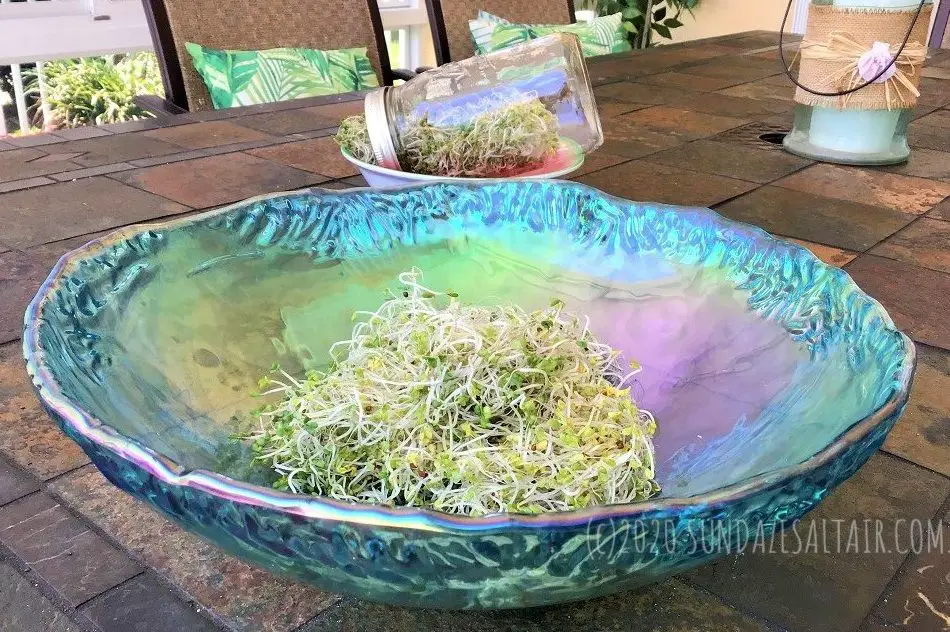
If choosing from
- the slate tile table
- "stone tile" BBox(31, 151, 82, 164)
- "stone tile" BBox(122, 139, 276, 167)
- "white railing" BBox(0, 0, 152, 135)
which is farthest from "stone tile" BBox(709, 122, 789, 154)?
"white railing" BBox(0, 0, 152, 135)

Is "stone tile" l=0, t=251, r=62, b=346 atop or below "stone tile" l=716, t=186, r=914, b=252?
atop

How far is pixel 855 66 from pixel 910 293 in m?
0.43

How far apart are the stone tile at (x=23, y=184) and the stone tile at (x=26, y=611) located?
0.69 m

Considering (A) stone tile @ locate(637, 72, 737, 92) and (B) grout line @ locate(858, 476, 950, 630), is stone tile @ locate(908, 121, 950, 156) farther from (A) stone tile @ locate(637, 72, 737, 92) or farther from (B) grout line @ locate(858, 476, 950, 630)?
(B) grout line @ locate(858, 476, 950, 630)

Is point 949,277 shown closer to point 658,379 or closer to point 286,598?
point 658,379

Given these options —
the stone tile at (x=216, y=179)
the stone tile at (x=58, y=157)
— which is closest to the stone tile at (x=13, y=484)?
the stone tile at (x=216, y=179)

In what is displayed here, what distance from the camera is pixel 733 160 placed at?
1153 millimetres

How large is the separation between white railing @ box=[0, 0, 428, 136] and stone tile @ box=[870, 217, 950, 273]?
232 centimetres

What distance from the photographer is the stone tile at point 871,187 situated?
101 cm

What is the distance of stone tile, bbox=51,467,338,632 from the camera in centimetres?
39

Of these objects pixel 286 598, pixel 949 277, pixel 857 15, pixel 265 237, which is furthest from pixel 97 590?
pixel 857 15

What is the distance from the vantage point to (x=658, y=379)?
51 cm

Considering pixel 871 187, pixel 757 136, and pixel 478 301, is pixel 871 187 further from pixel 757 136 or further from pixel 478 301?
pixel 478 301

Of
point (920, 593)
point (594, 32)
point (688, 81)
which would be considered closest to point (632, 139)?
point (688, 81)
